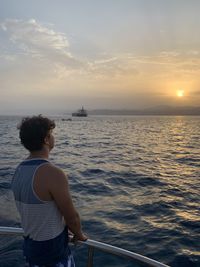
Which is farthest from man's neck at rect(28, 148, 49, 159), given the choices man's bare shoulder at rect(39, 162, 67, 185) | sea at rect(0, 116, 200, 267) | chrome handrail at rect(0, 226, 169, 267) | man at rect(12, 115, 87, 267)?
sea at rect(0, 116, 200, 267)

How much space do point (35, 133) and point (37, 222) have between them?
772 mm

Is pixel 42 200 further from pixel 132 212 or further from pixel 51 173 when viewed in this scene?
pixel 132 212

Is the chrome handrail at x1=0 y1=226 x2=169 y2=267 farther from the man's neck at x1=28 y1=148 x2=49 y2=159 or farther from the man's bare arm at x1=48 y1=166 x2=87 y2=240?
the man's neck at x1=28 y1=148 x2=49 y2=159

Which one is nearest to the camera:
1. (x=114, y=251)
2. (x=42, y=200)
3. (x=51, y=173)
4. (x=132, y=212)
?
(x=51, y=173)

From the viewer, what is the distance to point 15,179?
9.27ft

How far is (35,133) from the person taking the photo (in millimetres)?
2797

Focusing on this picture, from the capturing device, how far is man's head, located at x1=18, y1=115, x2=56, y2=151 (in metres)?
2.80

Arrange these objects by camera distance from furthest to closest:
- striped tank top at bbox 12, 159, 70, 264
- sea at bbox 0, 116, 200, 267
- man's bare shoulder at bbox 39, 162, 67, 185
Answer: sea at bbox 0, 116, 200, 267 → striped tank top at bbox 12, 159, 70, 264 → man's bare shoulder at bbox 39, 162, 67, 185

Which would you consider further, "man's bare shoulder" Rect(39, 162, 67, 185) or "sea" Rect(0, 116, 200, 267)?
"sea" Rect(0, 116, 200, 267)

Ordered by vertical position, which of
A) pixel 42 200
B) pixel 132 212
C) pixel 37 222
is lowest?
pixel 132 212

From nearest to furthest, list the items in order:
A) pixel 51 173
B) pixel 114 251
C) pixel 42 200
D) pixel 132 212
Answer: pixel 51 173 < pixel 42 200 < pixel 114 251 < pixel 132 212

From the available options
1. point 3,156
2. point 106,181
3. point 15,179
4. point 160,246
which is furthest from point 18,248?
point 3,156

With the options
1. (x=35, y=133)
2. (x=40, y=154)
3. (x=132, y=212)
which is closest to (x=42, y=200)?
(x=40, y=154)

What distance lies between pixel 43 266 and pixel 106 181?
12150 millimetres
